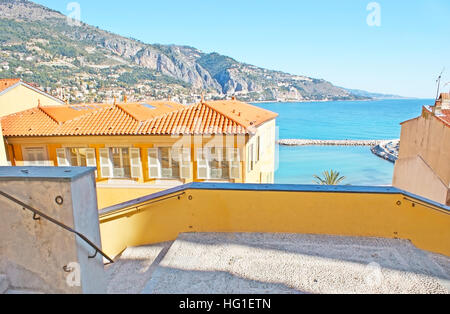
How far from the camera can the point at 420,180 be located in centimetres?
1566

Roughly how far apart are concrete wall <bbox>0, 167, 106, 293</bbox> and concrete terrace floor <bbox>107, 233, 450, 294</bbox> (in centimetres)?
136

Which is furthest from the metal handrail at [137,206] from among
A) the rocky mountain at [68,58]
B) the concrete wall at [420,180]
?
the rocky mountain at [68,58]

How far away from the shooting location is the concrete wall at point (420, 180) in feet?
43.6

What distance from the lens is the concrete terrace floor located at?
338cm

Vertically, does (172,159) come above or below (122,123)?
below

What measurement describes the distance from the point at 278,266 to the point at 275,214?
105cm

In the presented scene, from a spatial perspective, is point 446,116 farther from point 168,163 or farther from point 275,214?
point 275,214

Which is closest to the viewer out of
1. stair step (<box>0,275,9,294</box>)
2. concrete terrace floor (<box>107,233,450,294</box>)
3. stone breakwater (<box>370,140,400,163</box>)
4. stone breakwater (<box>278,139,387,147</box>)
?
stair step (<box>0,275,9,294</box>)

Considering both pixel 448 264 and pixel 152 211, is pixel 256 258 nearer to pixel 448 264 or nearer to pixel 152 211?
pixel 152 211

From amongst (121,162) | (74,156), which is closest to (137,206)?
(121,162)

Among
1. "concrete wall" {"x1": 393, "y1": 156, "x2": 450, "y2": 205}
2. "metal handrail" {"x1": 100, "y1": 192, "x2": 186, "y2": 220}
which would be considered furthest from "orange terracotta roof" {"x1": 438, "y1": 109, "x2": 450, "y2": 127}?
"metal handrail" {"x1": 100, "y1": 192, "x2": 186, "y2": 220}

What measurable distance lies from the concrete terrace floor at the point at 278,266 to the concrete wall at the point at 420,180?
36.5 ft

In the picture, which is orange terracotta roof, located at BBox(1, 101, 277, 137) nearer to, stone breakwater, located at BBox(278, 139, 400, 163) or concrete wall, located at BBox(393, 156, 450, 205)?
concrete wall, located at BBox(393, 156, 450, 205)
